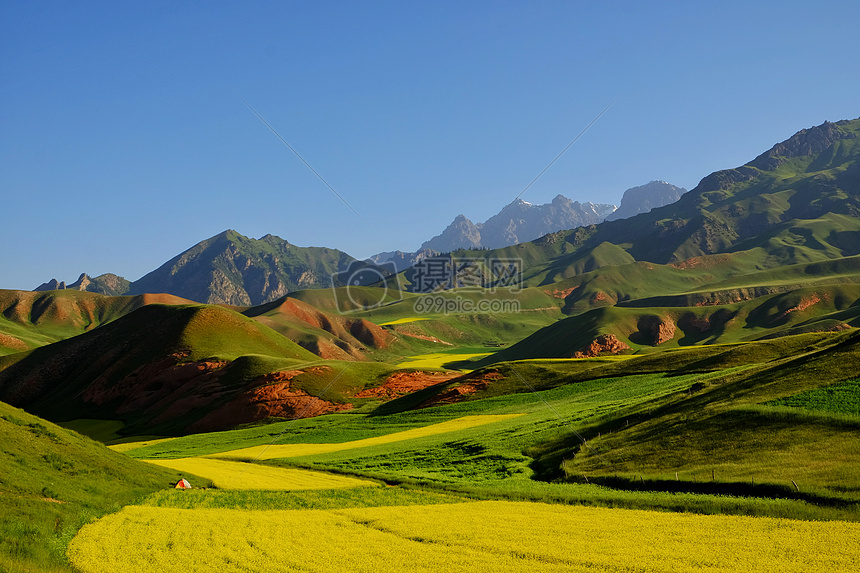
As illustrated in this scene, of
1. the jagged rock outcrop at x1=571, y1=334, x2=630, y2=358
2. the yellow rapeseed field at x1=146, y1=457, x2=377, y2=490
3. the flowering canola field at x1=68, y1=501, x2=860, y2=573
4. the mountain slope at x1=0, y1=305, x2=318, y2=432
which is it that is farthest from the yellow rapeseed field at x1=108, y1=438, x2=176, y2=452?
the jagged rock outcrop at x1=571, y1=334, x2=630, y2=358

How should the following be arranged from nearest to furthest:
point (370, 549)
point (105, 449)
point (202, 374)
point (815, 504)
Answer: point (370, 549), point (815, 504), point (105, 449), point (202, 374)

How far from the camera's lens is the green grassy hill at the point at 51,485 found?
70.3ft

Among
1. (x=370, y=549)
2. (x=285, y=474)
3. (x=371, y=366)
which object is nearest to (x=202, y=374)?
(x=371, y=366)

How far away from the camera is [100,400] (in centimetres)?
12006

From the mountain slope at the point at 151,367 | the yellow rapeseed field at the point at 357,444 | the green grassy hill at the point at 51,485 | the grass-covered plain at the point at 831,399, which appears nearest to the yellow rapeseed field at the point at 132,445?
the mountain slope at the point at 151,367

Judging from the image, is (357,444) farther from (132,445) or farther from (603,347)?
(603,347)

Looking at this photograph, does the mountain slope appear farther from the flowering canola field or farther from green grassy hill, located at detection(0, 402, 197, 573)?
the flowering canola field

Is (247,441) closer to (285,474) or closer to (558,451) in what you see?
(285,474)

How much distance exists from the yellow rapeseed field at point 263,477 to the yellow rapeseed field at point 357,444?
304 inches

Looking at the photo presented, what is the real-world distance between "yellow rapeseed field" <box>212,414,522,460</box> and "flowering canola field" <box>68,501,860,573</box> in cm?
3594

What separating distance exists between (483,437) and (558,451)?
11.2 m

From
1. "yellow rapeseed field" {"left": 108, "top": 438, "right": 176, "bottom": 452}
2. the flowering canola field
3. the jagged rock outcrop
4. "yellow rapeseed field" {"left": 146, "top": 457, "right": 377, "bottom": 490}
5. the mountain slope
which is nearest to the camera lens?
the flowering canola field

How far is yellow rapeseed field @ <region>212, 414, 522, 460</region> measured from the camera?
211 ft

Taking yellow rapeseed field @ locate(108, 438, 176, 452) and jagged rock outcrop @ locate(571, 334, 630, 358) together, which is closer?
yellow rapeseed field @ locate(108, 438, 176, 452)
